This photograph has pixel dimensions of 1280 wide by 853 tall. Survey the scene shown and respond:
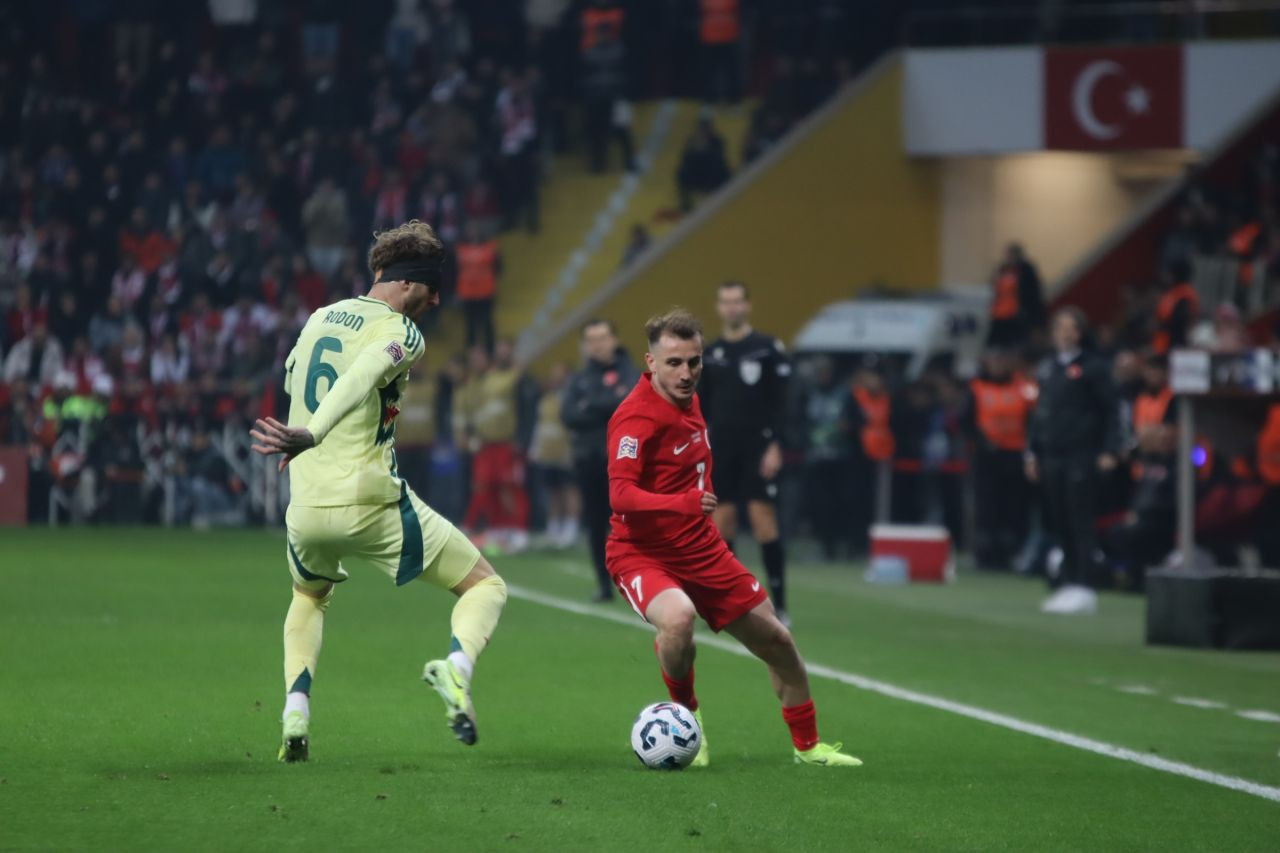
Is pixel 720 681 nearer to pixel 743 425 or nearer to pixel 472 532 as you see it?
pixel 743 425

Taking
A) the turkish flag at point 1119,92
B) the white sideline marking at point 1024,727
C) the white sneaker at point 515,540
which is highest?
the turkish flag at point 1119,92

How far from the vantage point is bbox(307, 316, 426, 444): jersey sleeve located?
8.04m

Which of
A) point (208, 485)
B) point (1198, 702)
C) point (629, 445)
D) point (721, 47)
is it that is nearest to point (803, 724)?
point (629, 445)

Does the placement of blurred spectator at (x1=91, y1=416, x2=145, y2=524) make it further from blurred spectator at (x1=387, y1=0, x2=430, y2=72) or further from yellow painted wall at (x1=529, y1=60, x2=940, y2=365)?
blurred spectator at (x1=387, y1=0, x2=430, y2=72)

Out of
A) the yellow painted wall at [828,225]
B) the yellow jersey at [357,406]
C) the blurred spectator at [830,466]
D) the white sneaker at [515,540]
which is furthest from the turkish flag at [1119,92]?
the yellow jersey at [357,406]

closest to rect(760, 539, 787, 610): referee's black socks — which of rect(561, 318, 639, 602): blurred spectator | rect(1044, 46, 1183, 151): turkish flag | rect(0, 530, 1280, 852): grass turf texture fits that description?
rect(0, 530, 1280, 852): grass turf texture

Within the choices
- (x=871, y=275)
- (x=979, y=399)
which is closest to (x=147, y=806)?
(x=979, y=399)

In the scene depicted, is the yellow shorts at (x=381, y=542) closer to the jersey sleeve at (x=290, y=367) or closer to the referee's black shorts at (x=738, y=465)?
the jersey sleeve at (x=290, y=367)

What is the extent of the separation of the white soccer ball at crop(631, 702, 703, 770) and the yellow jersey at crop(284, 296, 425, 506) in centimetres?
138

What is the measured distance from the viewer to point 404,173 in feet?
102

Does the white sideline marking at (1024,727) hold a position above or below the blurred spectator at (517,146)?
below

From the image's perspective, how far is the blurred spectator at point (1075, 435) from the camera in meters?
17.0

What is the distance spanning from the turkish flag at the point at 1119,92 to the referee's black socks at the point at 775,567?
657 inches

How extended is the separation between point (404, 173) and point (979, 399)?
11.9 metres
